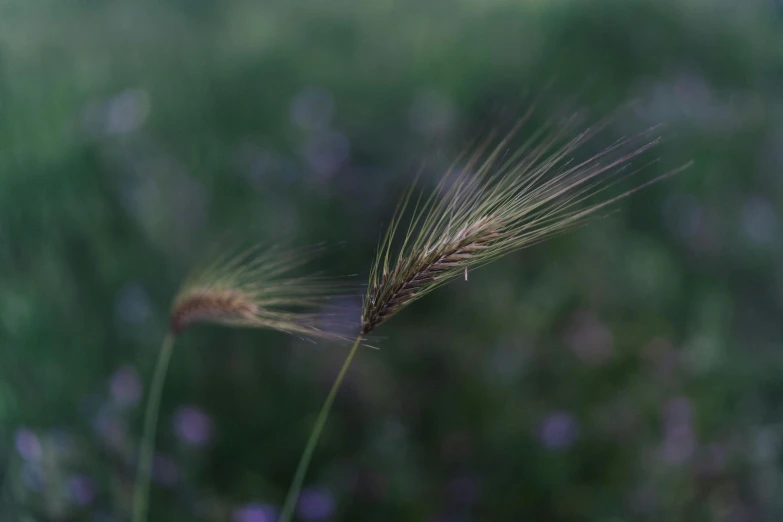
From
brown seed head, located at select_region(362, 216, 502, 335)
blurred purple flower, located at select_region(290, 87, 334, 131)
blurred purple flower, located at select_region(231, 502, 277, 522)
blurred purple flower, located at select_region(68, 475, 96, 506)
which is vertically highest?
blurred purple flower, located at select_region(290, 87, 334, 131)

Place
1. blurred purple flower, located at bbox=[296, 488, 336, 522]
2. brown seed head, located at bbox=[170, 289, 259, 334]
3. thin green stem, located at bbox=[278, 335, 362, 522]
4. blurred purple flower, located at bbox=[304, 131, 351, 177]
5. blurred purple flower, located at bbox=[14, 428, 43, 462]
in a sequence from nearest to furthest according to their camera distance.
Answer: thin green stem, located at bbox=[278, 335, 362, 522] → brown seed head, located at bbox=[170, 289, 259, 334] → blurred purple flower, located at bbox=[14, 428, 43, 462] → blurred purple flower, located at bbox=[296, 488, 336, 522] → blurred purple flower, located at bbox=[304, 131, 351, 177]

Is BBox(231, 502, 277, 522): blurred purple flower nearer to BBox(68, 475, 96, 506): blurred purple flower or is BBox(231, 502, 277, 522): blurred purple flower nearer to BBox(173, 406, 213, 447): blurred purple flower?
BBox(173, 406, 213, 447): blurred purple flower

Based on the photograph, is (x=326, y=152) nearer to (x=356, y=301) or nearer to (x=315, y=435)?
(x=356, y=301)

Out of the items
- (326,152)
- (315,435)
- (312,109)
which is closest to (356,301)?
(326,152)

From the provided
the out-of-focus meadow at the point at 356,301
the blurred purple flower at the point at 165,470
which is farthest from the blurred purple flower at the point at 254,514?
the blurred purple flower at the point at 165,470

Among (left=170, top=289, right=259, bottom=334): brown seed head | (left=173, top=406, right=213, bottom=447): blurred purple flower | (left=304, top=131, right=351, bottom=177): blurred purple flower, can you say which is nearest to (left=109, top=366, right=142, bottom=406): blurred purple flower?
(left=173, top=406, right=213, bottom=447): blurred purple flower

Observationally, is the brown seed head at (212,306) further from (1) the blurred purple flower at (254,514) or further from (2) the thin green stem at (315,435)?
(1) the blurred purple flower at (254,514)

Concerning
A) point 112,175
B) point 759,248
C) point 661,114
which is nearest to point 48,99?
point 112,175
